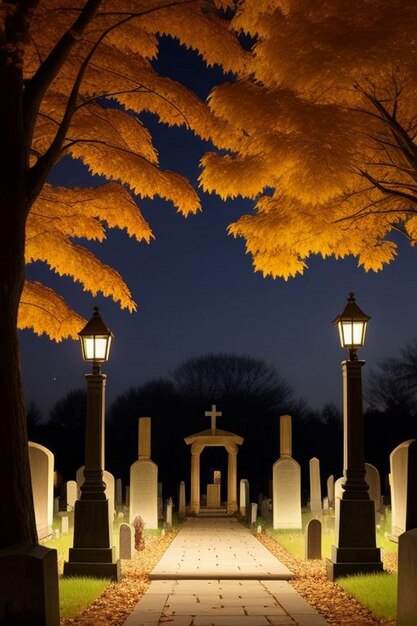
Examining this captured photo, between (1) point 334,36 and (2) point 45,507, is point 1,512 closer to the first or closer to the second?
(1) point 334,36

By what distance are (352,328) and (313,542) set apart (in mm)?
3755

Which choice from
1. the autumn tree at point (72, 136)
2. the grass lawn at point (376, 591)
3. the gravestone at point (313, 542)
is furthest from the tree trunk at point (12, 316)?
the gravestone at point (313, 542)

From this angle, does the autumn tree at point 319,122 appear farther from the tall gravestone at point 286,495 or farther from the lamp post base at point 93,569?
the tall gravestone at point 286,495

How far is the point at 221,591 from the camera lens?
9.90m

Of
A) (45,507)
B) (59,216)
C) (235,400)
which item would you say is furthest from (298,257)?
(235,400)

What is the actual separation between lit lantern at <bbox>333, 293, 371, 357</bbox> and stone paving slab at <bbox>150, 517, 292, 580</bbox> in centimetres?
353

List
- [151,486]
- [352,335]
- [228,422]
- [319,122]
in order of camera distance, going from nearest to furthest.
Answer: [319,122], [352,335], [151,486], [228,422]

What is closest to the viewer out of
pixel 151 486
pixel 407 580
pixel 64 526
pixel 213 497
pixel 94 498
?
pixel 407 580

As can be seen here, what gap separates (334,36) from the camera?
940cm

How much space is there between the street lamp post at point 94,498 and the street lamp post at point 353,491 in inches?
126

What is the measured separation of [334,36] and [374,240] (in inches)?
195

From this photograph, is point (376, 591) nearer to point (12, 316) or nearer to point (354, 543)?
point (354, 543)

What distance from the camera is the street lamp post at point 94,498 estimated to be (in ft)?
35.9

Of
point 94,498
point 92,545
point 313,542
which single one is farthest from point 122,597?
point 313,542
